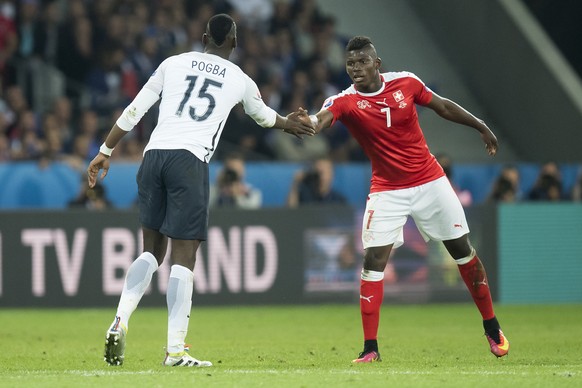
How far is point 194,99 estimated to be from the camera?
26.7 ft

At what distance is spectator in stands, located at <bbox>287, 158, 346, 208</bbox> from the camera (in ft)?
53.4

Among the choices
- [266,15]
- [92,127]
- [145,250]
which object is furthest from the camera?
[266,15]

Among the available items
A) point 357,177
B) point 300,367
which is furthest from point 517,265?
point 300,367

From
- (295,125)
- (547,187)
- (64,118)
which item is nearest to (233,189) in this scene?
(64,118)

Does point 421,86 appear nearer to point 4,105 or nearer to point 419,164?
point 419,164

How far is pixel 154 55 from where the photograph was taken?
18844mm

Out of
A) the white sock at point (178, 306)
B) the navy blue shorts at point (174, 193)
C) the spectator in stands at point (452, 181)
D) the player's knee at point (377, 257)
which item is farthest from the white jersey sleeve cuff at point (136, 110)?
the spectator in stands at point (452, 181)

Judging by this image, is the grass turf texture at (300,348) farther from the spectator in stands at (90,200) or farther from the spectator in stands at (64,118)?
the spectator in stands at (64,118)

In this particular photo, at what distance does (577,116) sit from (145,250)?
43.3 feet

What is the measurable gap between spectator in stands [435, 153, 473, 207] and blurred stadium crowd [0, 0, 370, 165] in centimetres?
231

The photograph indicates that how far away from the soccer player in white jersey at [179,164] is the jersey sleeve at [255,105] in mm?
31

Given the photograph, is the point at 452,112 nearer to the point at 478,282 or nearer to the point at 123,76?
the point at 478,282

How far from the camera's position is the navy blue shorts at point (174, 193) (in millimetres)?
7953

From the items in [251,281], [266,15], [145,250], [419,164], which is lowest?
[251,281]
